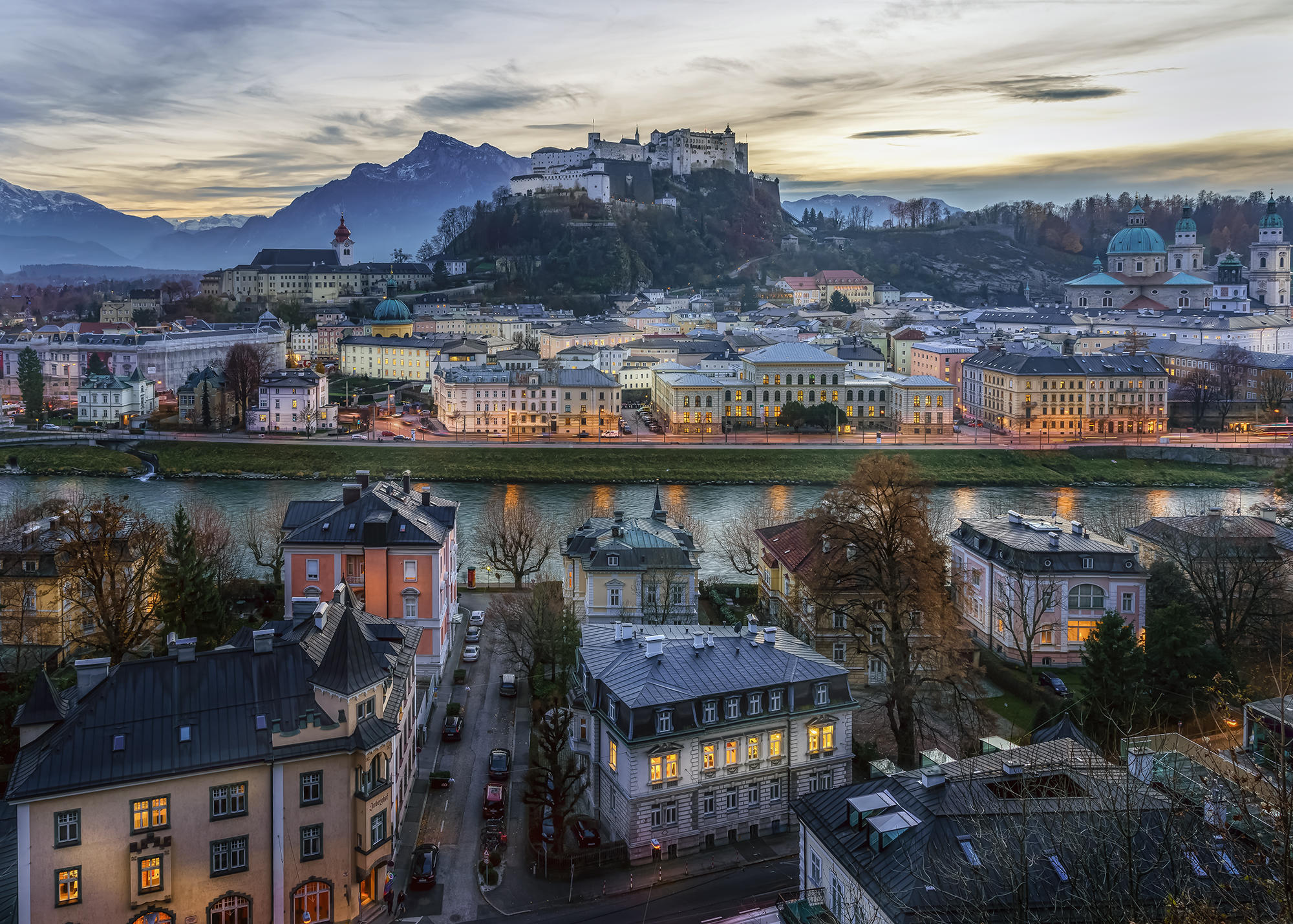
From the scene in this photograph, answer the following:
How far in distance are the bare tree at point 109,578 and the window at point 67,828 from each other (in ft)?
13.7

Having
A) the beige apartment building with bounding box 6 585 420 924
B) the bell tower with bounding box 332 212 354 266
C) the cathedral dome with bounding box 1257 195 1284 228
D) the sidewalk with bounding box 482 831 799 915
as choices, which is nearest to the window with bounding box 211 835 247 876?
the beige apartment building with bounding box 6 585 420 924

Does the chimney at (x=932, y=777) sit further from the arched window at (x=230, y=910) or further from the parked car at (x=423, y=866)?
the arched window at (x=230, y=910)

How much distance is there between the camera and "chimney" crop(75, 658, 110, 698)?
675cm

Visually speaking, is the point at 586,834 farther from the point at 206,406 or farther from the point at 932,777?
the point at 206,406

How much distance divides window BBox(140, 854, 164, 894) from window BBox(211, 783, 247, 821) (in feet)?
1.23

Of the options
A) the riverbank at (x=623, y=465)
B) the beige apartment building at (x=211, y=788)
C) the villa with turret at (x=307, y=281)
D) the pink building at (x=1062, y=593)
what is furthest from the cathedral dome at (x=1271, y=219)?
the beige apartment building at (x=211, y=788)

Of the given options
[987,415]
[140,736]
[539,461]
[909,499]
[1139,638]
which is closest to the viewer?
[140,736]

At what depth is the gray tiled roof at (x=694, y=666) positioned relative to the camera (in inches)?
310

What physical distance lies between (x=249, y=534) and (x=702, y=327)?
3119 cm

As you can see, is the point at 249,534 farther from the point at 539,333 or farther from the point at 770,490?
the point at 539,333

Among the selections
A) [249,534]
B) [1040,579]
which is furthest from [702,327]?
[1040,579]

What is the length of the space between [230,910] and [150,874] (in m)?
0.53

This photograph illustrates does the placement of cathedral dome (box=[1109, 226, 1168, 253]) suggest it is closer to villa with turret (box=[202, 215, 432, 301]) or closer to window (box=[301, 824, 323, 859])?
villa with turret (box=[202, 215, 432, 301])

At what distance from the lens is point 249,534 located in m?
17.1
